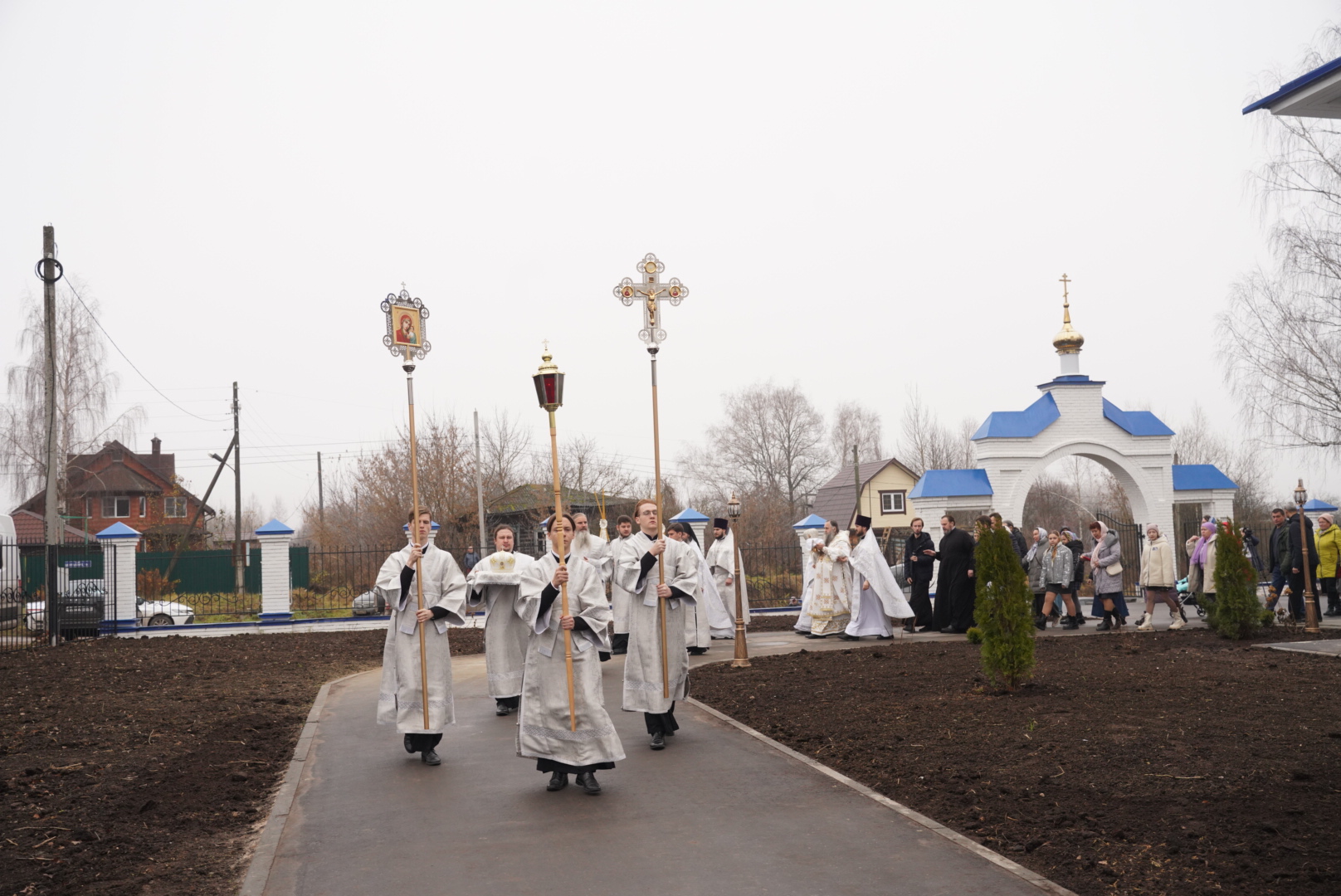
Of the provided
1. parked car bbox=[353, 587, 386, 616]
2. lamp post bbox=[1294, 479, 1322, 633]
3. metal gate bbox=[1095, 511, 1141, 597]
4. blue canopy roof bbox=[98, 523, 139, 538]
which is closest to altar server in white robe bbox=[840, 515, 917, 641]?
lamp post bbox=[1294, 479, 1322, 633]

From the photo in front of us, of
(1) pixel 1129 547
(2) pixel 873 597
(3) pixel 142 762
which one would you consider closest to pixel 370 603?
(2) pixel 873 597

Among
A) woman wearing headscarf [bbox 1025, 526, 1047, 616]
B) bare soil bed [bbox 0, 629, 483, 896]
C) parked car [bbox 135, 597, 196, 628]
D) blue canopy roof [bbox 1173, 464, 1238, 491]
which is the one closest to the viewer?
bare soil bed [bbox 0, 629, 483, 896]

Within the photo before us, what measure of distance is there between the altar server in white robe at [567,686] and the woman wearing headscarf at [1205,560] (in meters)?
10.3

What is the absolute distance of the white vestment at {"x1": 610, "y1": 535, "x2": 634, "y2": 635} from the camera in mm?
8945

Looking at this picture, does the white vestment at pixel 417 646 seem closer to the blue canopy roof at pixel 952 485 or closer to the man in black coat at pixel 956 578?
the man in black coat at pixel 956 578

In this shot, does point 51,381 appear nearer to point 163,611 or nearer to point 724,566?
point 163,611

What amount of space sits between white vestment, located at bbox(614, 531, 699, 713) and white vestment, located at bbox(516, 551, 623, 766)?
1.01 m

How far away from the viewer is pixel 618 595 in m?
10.6

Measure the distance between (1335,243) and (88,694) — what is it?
22.2 m

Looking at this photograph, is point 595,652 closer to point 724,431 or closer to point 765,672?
point 765,672

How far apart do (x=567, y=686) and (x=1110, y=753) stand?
3.50 meters

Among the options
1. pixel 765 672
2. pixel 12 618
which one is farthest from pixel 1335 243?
pixel 12 618

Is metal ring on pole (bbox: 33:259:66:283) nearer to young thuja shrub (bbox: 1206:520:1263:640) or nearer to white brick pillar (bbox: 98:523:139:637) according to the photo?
white brick pillar (bbox: 98:523:139:637)

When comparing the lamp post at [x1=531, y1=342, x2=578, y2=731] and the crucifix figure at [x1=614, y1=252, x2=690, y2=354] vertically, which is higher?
the crucifix figure at [x1=614, y1=252, x2=690, y2=354]
